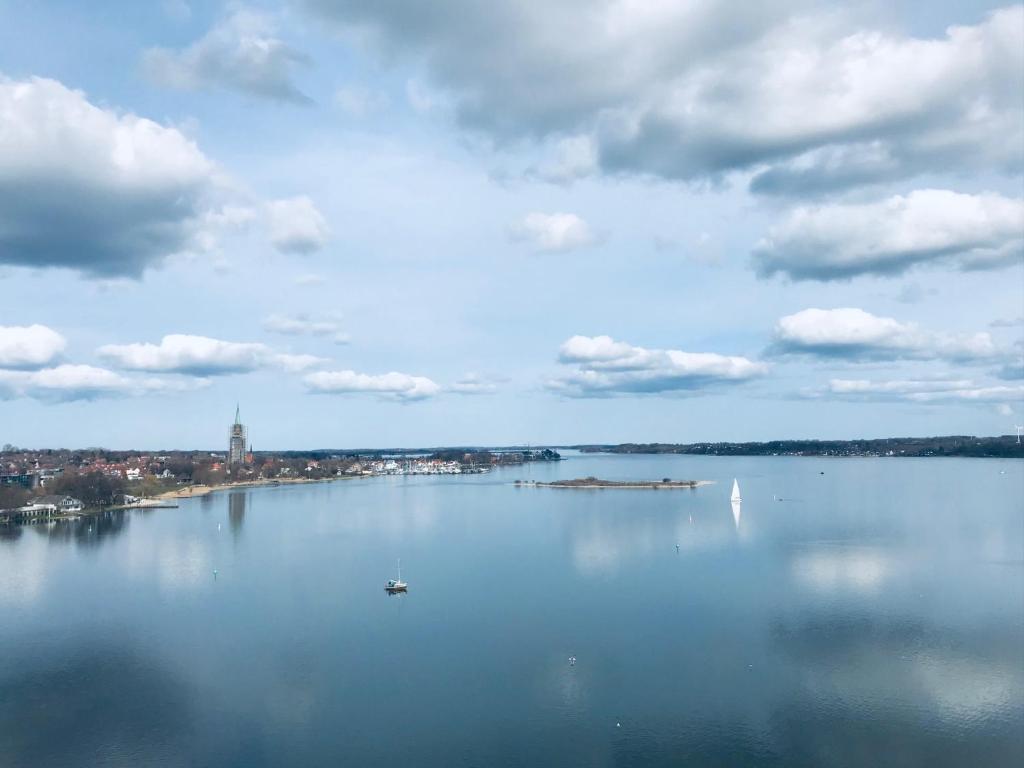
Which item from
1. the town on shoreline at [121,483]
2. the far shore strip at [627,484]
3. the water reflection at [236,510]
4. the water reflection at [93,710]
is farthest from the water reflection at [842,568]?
the town on shoreline at [121,483]

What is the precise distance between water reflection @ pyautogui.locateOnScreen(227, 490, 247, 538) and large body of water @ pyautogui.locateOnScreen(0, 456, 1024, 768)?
903 cm

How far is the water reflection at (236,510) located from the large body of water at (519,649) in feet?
29.6

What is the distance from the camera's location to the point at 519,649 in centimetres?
3616

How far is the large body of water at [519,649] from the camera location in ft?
85.4

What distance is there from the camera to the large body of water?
26016mm

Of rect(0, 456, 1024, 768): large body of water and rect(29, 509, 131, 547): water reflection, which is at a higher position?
rect(29, 509, 131, 547): water reflection

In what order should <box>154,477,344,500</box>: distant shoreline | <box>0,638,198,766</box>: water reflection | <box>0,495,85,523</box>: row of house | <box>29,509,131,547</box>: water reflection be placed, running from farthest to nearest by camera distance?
<box>154,477,344,500</box>: distant shoreline
<box>0,495,85,523</box>: row of house
<box>29,509,131,547</box>: water reflection
<box>0,638,198,766</box>: water reflection

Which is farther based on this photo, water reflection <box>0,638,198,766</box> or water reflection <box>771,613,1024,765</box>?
water reflection <box>771,613,1024,765</box>

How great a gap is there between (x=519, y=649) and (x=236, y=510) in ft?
261

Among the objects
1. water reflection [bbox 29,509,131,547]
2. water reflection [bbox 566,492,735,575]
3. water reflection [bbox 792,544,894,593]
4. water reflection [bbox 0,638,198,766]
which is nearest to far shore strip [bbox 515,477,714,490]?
water reflection [bbox 566,492,735,575]

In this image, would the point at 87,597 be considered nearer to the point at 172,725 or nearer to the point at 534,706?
the point at 172,725

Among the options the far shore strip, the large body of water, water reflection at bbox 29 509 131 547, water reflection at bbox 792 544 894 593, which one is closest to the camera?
the large body of water

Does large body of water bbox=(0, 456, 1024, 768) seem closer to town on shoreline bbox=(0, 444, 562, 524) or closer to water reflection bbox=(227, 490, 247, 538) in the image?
water reflection bbox=(227, 490, 247, 538)

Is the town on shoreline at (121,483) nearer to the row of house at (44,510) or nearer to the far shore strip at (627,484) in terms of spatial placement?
the row of house at (44,510)
